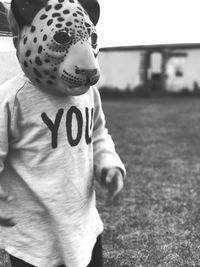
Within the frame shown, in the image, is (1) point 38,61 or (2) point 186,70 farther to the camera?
(2) point 186,70

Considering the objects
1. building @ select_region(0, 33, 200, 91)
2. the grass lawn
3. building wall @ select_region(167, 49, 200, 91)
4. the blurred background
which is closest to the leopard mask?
the blurred background

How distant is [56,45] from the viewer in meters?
0.97

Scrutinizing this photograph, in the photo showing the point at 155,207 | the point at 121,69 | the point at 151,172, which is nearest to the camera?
the point at 155,207

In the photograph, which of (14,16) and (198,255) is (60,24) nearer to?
(14,16)

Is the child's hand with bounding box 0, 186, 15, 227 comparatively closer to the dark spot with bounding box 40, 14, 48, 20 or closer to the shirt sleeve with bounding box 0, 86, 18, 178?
the shirt sleeve with bounding box 0, 86, 18, 178

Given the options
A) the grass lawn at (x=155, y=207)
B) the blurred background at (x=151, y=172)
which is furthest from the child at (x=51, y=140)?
the grass lawn at (x=155, y=207)

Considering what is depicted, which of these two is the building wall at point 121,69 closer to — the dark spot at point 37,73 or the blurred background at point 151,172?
the blurred background at point 151,172

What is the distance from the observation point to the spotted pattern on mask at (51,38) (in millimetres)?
972

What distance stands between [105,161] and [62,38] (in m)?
0.35

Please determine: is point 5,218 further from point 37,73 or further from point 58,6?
point 58,6

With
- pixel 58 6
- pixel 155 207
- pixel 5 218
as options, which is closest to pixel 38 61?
pixel 58 6

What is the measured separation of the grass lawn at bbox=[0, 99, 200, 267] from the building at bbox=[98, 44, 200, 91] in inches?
269

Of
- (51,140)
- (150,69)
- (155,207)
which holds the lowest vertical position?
(150,69)

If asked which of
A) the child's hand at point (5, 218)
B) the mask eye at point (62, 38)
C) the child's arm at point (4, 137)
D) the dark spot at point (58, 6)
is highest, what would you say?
the dark spot at point (58, 6)
